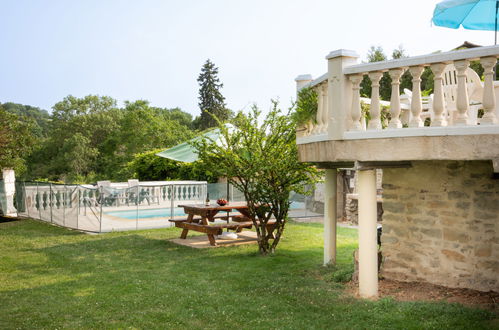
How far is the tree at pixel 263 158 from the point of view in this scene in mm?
9195

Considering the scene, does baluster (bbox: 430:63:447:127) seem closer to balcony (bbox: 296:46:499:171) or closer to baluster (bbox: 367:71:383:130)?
balcony (bbox: 296:46:499:171)

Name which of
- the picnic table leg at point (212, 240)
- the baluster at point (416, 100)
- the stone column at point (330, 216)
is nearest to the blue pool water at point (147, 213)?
the picnic table leg at point (212, 240)

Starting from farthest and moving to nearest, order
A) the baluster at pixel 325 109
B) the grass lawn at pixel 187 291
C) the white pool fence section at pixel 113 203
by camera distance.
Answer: the white pool fence section at pixel 113 203, the baluster at pixel 325 109, the grass lawn at pixel 187 291

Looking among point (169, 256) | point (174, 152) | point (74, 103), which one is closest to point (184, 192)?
point (174, 152)

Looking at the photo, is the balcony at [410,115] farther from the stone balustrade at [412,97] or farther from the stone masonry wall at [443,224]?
the stone masonry wall at [443,224]

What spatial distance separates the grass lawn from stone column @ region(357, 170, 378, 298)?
27 centimetres

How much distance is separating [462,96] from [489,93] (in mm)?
263

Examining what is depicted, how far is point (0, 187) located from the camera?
17531mm

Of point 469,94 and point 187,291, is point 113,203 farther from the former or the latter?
point 469,94

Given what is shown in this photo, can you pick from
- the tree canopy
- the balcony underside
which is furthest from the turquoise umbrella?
the tree canopy

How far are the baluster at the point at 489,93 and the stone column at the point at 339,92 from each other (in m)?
1.63

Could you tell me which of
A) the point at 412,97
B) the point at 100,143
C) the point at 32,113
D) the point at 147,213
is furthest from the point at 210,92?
the point at 412,97

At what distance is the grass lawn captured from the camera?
17.8 feet

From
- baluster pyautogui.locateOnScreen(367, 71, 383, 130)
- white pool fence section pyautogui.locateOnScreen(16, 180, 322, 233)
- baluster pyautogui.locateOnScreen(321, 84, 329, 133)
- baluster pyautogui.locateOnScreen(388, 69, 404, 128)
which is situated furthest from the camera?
white pool fence section pyautogui.locateOnScreen(16, 180, 322, 233)
